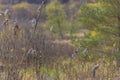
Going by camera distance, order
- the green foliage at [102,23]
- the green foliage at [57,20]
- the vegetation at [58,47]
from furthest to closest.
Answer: the green foliage at [57,20], the green foliage at [102,23], the vegetation at [58,47]

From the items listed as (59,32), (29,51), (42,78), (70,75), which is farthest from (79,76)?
(59,32)

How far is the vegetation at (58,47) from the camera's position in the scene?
621 cm

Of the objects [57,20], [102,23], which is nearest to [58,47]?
[102,23]

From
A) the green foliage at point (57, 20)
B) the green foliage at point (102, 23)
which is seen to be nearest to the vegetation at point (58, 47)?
the green foliage at point (102, 23)

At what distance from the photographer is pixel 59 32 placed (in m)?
46.3

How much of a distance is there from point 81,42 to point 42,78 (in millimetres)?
6075

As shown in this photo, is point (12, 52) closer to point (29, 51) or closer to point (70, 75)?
point (29, 51)

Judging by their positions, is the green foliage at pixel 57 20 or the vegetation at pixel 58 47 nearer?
the vegetation at pixel 58 47

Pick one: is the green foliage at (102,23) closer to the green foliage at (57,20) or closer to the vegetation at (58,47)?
the vegetation at (58,47)

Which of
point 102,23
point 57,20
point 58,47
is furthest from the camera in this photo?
point 57,20

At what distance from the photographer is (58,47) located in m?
14.1

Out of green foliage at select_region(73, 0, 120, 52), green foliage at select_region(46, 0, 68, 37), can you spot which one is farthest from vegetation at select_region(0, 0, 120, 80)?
green foliage at select_region(46, 0, 68, 37)

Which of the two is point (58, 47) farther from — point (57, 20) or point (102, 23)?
point (57, 20)

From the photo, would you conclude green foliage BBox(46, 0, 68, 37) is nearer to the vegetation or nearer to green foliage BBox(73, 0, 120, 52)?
the vegetation
